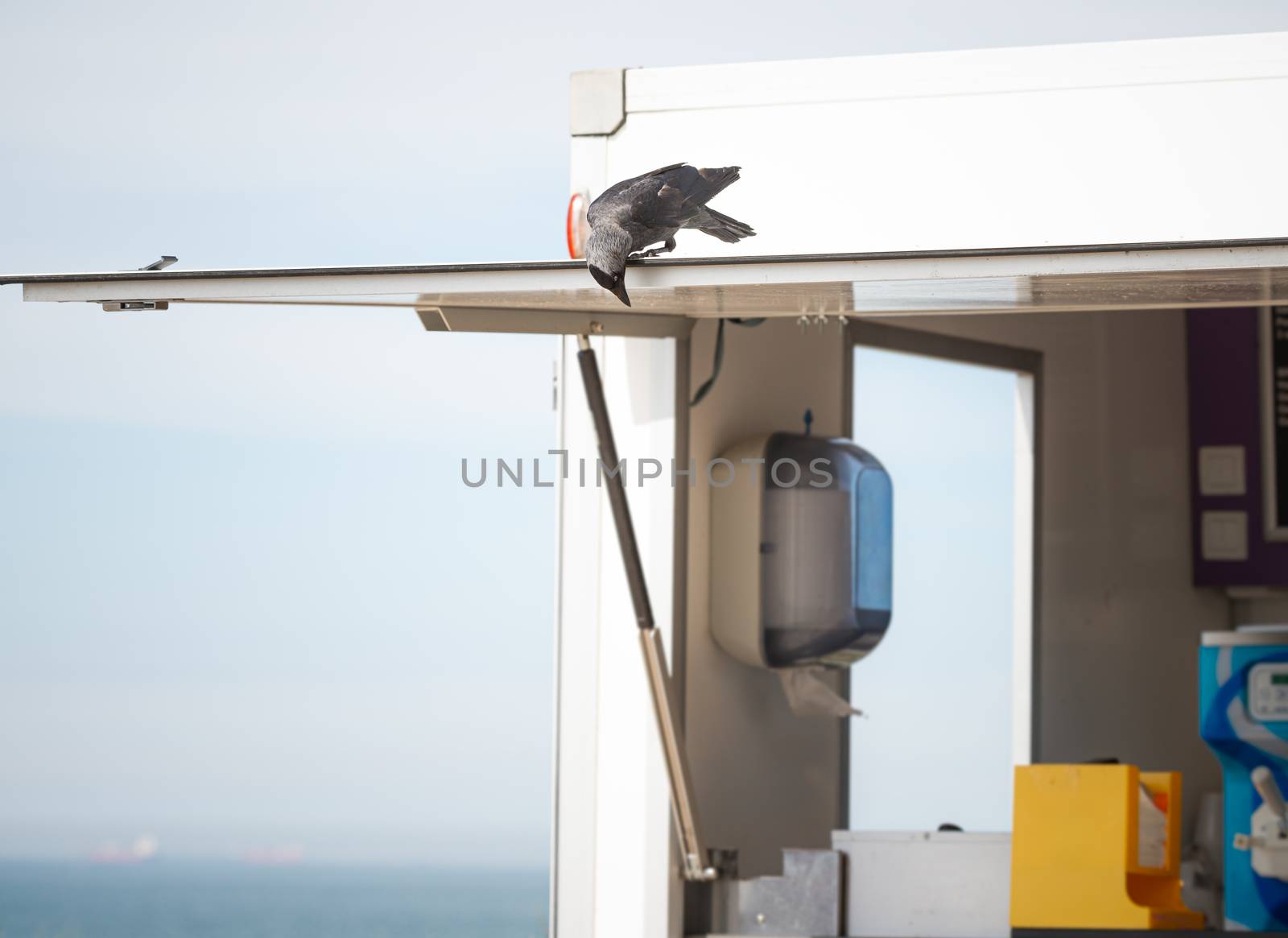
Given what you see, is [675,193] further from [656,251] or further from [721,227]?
[721,227]

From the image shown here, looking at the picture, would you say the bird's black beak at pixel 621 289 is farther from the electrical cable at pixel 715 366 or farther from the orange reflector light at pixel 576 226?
the electrical cable at pixel 715 366

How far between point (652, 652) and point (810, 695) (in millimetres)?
710

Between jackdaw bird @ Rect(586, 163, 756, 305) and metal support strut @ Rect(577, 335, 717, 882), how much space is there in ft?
1.92

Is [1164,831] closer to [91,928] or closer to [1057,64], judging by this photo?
[1057,64]

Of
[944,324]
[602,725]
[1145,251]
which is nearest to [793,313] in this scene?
[1145,251]

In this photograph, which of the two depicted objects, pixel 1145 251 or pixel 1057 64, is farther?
pixel 1057 64

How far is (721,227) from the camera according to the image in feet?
7.70

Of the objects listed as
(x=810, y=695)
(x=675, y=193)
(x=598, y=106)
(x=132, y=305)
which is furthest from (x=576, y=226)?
(x=810, y=695)

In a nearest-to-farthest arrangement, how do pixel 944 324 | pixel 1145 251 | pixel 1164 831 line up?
pixel 1145 251, pixel 1164 831, pixel 944 324

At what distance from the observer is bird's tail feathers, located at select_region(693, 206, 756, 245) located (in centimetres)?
230

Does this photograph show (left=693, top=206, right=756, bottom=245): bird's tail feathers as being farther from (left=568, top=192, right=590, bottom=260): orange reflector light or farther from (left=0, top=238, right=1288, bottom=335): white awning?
(left=568, top=192, right=590, bottom=260): orange reflector light

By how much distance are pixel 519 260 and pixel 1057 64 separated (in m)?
1.17

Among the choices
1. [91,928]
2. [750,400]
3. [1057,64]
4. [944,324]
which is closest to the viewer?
[1057,64]

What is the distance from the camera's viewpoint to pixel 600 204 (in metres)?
2.08
